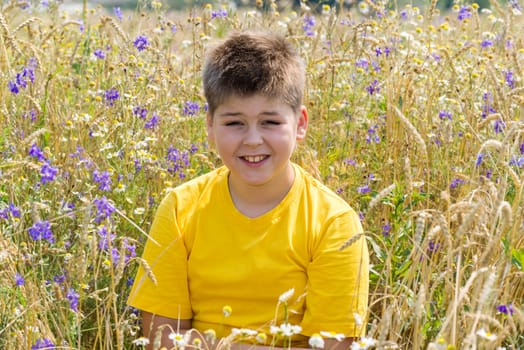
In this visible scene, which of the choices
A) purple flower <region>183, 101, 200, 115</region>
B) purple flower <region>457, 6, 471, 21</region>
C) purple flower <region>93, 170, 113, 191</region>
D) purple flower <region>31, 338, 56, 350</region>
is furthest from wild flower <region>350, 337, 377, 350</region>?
purple flower <region>457, 6, 471, 21</region>

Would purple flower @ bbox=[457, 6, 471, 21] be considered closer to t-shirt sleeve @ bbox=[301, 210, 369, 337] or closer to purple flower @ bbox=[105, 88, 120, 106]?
purple flower @ bbox=[105, 88, 120, 106]

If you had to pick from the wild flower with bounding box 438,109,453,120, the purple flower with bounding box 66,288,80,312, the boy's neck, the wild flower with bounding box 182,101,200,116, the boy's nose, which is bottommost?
the purple flower with bounding box 66,288,80,312

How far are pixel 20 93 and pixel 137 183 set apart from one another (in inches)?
25.9

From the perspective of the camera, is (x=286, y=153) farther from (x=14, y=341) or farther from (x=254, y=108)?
(x=14, y=341)

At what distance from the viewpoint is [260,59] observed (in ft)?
8.59

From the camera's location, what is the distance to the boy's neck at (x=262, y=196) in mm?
2670

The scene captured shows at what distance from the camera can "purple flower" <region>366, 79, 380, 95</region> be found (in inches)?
156

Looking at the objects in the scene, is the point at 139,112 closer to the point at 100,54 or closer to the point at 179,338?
the point at 100,54

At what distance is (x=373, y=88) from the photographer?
3971 millimetres

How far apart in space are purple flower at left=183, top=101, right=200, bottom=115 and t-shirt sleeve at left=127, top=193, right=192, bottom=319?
1.17m

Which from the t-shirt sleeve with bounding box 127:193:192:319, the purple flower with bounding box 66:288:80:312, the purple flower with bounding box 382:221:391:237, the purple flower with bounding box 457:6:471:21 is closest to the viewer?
the purple flower with bounding box 66:288:80:312

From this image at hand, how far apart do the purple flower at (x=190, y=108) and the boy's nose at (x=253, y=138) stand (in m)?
1.31

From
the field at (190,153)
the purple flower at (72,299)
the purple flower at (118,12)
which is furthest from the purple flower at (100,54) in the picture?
the purple flower at (72,299)

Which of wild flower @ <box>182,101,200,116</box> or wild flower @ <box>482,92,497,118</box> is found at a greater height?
wild flower @ <box>482,92,497,118</box>
